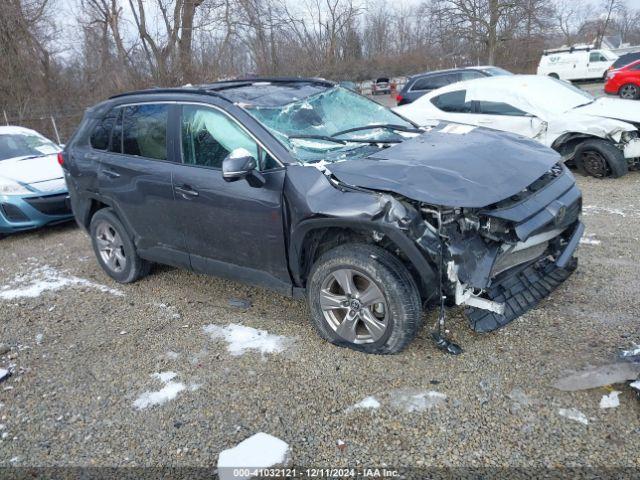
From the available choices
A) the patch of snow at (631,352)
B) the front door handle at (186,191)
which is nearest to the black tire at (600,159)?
the patch of snow at (631,352)

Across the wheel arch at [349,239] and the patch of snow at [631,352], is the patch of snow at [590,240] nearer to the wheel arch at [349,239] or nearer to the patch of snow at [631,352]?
the patch of snow at [631,352]

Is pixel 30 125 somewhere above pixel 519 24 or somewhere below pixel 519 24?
below

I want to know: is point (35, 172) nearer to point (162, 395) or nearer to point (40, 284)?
point (40, 284)

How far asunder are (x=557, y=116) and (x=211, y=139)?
18.7ft

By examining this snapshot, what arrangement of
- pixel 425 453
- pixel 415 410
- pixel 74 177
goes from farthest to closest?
pixel 74 177, pixel 415 410, pixel 425 453

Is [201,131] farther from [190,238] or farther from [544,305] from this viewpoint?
[544,305]

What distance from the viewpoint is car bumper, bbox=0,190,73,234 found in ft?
22.7

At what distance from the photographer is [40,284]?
17.9 feet

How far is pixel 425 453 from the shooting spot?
8.49 ft

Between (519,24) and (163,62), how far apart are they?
2453 cm

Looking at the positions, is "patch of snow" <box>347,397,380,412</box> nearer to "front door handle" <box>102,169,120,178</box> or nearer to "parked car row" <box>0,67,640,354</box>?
"parked car row" <box>0,67,640,354</box>

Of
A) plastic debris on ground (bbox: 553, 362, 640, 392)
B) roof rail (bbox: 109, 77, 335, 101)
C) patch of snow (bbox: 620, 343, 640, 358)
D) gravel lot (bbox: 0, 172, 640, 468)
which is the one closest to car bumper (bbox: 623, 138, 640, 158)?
gravel lot (bbox: 0, 172, 640, 468)

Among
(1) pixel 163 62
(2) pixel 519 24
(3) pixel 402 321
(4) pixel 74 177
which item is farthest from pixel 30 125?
(2) pixel 519 24

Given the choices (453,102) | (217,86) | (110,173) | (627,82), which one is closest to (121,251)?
(110,173)
